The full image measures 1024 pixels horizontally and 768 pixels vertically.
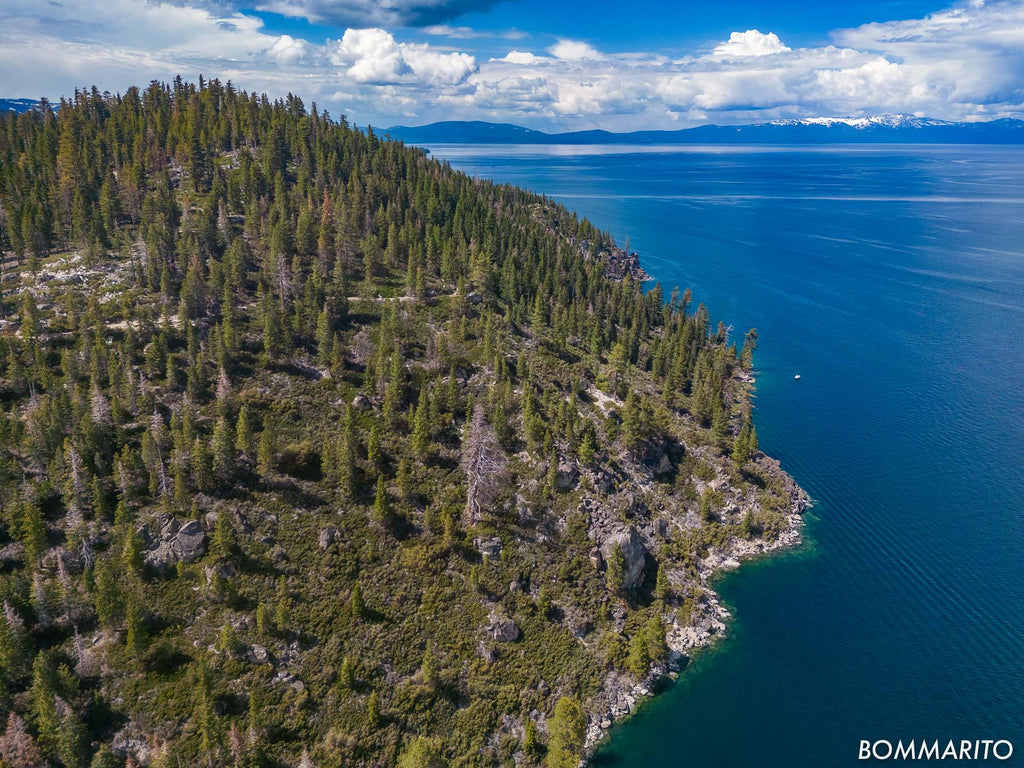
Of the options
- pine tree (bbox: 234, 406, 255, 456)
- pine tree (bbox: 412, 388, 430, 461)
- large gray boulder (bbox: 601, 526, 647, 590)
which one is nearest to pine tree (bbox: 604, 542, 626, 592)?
large gray boulder (bbox: 601, 526, 647, 590)

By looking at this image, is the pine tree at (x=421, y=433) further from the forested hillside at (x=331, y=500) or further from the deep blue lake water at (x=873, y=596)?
the deep blue lake water at (x=873, y=596)

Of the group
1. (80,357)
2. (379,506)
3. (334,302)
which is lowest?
(379,506)

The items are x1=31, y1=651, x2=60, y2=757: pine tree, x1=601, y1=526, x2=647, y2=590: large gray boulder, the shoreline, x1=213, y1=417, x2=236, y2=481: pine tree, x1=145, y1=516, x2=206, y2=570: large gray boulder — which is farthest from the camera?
x1=213, y1=417, x2=236, y2=481: pine tree

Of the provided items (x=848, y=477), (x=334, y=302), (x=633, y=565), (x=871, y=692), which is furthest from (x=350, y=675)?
(x=848, y=477)

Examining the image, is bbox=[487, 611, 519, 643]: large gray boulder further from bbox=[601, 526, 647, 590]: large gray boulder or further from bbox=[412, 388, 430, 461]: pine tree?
bbox=[412, 388, 430, 461]: pine tree

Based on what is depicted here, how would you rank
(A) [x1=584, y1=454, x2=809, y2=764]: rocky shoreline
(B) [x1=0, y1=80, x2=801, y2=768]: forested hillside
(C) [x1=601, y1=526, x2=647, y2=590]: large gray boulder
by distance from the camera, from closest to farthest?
1. (B) [x1=0, y1=80, x2=801, y2=768]: forested hillside
2. (A) [x1=584, y1=454, x2=809, y2=764]: rocky shoreline
3. (C) [x1=601, y1=526, x2=647, y2=590]: large gray boulder

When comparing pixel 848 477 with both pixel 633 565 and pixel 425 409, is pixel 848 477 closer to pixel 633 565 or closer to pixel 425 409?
pixel 633 565
